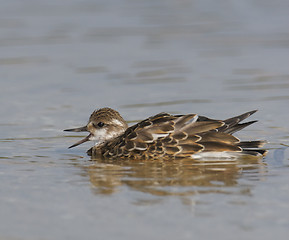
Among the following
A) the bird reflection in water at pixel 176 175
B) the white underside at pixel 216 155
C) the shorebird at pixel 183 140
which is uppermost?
the shorebird at pixel 183 140

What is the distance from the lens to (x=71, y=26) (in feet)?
64.6

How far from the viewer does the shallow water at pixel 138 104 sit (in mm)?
8172

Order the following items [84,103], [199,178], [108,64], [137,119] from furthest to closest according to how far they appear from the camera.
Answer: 1. [108,64]
2. [84,103]
3. [137,119]
4. [199,178]

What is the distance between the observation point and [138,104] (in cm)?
1397

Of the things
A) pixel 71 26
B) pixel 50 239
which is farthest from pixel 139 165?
pixel 71 26

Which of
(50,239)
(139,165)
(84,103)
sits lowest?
(50,239)

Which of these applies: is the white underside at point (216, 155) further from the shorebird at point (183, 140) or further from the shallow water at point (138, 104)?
the shallow water at point (138, 104)

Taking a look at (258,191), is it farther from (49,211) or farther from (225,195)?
(49,211)

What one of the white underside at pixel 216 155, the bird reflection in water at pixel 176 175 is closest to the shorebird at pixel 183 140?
the white underside at pixel 216 155

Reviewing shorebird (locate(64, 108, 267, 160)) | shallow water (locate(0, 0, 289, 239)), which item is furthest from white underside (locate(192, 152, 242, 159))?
shallow water (locate(0, 0, 289, 239))

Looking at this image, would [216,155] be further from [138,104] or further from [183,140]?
[138,104]

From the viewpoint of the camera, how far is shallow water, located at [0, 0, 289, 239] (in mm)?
8172

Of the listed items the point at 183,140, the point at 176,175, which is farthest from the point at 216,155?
the point at 176,175

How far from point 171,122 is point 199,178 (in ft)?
4.24
